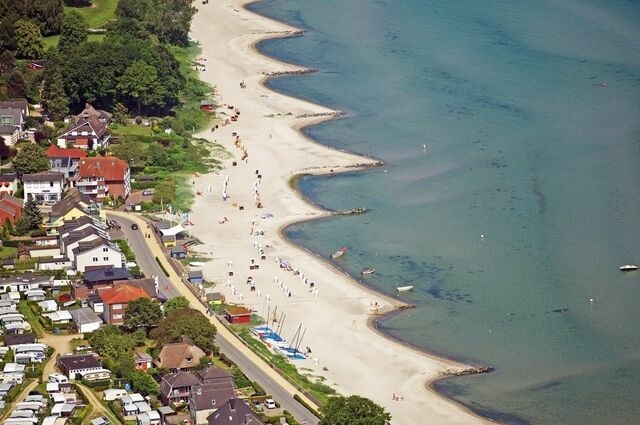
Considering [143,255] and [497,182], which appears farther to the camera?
[497,182]

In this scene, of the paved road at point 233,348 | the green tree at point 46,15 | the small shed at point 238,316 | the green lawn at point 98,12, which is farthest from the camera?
the green lawn at point 98,12

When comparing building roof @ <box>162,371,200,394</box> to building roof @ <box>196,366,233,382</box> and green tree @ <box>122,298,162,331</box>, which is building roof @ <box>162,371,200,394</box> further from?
green tree @ <box>122,298,162,331</box>

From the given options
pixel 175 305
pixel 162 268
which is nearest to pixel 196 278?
pixel 162 268

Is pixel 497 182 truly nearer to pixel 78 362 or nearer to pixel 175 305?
pixel 175 305

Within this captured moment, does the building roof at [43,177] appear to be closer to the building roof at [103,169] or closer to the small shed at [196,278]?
the building roof at [103,169]

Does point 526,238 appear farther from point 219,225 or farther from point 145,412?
point 145,412

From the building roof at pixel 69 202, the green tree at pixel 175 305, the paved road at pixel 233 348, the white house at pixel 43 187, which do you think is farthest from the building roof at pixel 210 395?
the white house at pixel 43 187

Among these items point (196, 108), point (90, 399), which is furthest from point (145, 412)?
point (196, 108)
